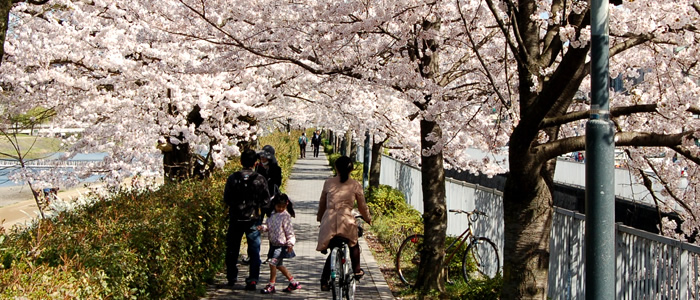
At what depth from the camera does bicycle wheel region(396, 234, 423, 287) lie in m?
9.53

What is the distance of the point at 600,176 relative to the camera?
12.8ft

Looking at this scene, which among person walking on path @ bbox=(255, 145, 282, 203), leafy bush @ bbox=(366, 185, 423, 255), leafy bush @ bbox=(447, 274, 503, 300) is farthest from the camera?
leafy bush @ bbox=(366, 185, 423, 255)

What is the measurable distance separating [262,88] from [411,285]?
6146 millimetres

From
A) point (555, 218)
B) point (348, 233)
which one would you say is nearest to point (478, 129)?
point (555, 218)

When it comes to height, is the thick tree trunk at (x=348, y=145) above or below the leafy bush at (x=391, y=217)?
above

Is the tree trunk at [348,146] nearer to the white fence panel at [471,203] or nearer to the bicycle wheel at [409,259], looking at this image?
the white fence panel at [471,203]

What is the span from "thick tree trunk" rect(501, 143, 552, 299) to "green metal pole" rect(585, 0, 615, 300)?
1.41m

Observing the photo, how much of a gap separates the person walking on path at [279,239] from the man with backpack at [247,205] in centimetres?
16

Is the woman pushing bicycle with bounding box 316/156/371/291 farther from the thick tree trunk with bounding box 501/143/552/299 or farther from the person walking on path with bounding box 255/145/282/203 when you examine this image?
the person walking on path with bounding box 255/145/282/203

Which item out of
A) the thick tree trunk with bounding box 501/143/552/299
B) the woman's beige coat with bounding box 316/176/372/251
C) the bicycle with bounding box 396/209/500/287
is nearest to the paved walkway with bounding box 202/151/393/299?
the bicycle with bounding box 396/209/500/287

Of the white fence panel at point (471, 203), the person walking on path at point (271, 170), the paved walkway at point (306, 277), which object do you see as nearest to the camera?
the paved walkway at point (306, 277)

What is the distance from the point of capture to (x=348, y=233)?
7.29 meters

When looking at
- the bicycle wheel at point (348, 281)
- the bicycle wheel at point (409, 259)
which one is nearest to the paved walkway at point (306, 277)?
the bicycle wheel at point (409, 259)

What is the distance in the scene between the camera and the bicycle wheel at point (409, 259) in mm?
9531
